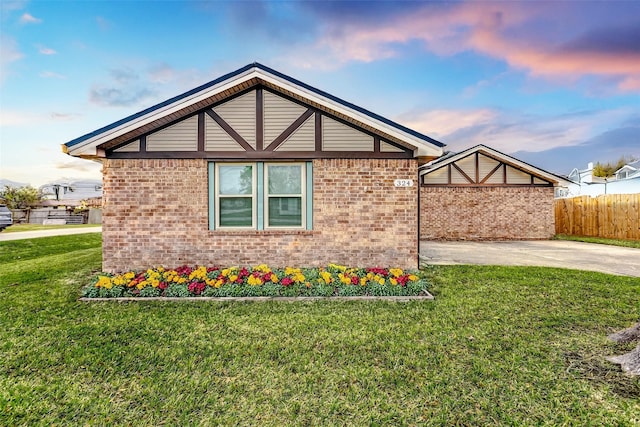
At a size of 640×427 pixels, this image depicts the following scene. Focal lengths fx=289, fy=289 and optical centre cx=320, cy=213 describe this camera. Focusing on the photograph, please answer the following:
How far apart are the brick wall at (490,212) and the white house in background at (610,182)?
Answer: 13.4 meters

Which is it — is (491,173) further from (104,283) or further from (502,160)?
(104,283)

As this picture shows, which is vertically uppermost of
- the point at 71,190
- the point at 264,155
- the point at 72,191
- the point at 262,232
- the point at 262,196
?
the point at 71,190

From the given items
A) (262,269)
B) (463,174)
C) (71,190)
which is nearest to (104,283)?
(262,269)

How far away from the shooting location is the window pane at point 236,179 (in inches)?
276

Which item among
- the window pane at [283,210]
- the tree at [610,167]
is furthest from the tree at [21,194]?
the tree at [610,167]

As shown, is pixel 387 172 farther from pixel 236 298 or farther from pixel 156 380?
pixel 156 380

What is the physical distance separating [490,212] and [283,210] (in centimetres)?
1294

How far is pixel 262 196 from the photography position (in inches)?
274

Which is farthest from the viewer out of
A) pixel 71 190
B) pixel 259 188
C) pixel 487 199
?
pixel 71 190

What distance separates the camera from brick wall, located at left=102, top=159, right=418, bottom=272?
6758mm

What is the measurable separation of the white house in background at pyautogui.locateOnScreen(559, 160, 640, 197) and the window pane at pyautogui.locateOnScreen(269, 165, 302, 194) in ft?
91.9

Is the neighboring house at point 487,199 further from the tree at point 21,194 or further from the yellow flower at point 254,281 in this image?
the tree at point 21,194

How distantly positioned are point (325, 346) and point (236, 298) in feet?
8.01

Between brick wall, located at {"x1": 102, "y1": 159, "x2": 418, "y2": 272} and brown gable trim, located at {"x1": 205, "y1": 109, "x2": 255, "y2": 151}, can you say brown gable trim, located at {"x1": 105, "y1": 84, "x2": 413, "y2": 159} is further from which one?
brick wall, located at {"x1": 102, "y1": 159, "x2": 418, "y2": 272}
